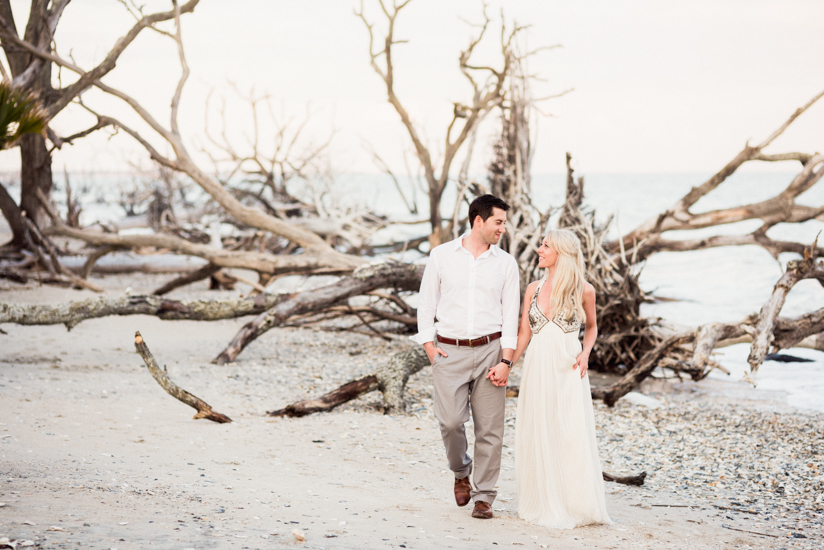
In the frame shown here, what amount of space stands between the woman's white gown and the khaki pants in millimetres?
206

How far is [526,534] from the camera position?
367 cm

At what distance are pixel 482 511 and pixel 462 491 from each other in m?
0.23

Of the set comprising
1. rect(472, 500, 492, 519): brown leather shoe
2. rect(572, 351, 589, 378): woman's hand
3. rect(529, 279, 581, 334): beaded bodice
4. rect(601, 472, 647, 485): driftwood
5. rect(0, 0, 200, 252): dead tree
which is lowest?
rect(601, 472, 647, 485): driftwood

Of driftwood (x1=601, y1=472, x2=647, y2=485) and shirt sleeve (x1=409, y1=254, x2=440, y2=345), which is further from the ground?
shirt sleeve (x1=409, y1=254, x2=440, y2=345)

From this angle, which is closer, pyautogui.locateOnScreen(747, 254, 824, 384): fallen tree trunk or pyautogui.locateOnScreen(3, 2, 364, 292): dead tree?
pyautogui.locateOnScreen(747, 254, 824, 384): fallen tree trunk

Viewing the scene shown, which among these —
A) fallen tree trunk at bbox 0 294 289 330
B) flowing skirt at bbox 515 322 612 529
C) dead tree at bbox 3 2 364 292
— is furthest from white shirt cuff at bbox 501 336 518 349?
dead tree at bbox 3 2 364 292

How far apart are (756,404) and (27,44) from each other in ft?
33.4

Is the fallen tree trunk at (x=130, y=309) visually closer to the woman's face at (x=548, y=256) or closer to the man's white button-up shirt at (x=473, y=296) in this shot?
the man's white button-up shirt at (x=473, y=296)

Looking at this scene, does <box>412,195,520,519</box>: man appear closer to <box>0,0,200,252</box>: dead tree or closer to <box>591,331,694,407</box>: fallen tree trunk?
<box>591,331,694,407</box>: fallen tree trunk

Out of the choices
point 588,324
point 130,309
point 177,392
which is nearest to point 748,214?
point 588,324

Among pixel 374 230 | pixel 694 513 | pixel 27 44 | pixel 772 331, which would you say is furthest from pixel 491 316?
pixel 374 230

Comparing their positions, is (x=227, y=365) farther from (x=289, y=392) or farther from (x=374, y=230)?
(x=374, y=230)

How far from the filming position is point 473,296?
155 inches

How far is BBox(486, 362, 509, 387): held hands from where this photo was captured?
12.6ft
